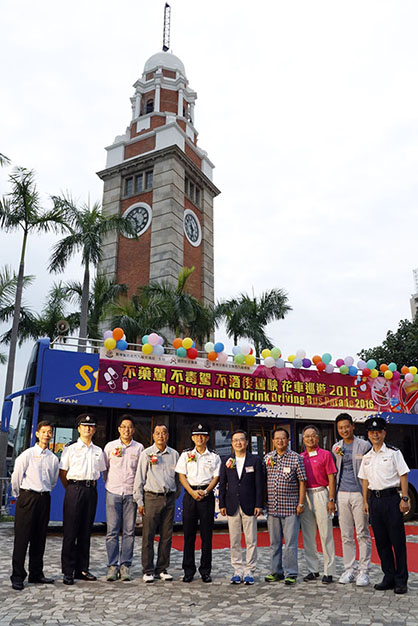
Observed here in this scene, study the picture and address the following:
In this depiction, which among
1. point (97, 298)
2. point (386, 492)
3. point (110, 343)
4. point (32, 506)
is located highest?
point (97, 298)

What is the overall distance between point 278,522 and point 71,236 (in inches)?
485

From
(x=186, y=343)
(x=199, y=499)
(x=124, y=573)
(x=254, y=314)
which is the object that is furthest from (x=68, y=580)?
(x=254, y=314)

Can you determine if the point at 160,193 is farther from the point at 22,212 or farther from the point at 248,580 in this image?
the point at 248,580

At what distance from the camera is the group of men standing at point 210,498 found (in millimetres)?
5543

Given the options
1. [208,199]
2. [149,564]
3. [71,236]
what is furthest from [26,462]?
[208,199]

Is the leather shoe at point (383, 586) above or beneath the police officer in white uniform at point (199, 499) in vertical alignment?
beneath

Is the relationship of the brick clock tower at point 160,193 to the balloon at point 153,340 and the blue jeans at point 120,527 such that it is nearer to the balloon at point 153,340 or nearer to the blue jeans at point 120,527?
the balloon at point 153,340

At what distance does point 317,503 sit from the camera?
5879 mm

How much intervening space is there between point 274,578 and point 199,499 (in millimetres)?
1188

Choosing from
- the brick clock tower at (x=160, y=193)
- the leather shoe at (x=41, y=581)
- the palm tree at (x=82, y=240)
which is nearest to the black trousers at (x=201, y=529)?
the leather shoe at (x=41, y=581)

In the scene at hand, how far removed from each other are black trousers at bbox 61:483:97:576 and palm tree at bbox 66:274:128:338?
11946mm

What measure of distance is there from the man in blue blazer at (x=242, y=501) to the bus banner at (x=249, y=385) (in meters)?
3.84

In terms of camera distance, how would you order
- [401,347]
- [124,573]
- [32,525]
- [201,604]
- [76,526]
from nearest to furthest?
[201,604], [32,525], [76,526], [124,573], [401,347]

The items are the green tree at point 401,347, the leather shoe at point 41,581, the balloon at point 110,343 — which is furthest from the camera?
the green tree at point 401,347
